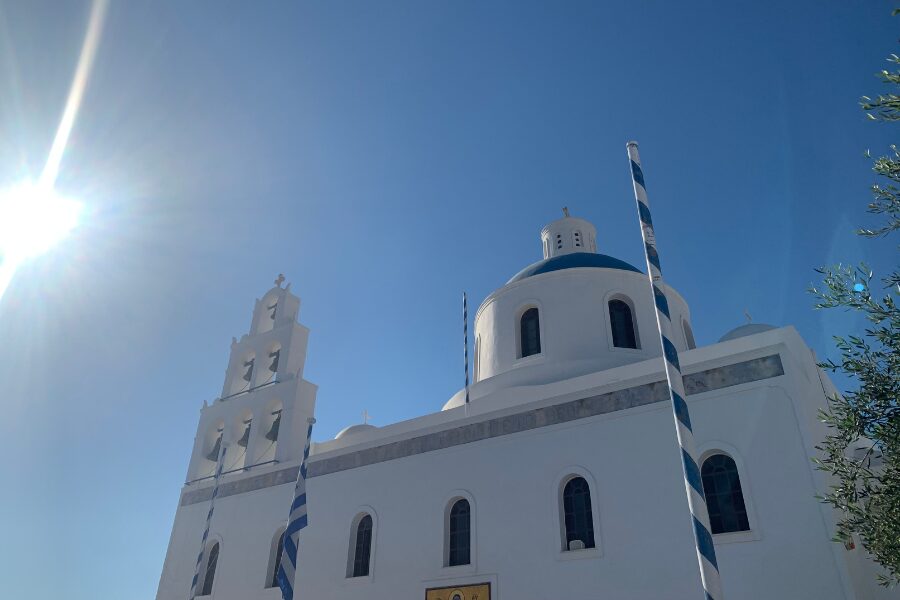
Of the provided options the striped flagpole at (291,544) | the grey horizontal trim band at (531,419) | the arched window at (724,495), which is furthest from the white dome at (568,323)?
the striped flagpole at (291,544)

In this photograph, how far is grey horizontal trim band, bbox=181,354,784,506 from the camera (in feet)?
25.9

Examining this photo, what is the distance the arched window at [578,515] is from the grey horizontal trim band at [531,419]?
95 centimetres

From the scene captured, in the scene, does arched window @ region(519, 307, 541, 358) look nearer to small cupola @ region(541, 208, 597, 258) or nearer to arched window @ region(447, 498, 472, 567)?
small cupola @ region(541, 208, 597, 258)

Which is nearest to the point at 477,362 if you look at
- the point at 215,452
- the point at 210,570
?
the point at 215,452

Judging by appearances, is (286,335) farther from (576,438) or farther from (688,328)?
(688,328)

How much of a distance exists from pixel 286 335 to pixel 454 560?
6774 mm

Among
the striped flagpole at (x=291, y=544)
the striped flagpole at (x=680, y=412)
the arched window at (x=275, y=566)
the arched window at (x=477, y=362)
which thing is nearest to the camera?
the striped flagpole at (x=680, y=412)

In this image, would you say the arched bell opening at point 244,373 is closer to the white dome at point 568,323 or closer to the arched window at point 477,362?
the arched window at point 477,362

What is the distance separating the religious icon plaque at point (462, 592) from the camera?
8.54 m

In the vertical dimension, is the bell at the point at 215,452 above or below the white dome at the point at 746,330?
below

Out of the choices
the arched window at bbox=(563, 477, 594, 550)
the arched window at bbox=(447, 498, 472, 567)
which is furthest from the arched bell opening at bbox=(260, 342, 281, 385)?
the arched window at bbox=(563, 477, 594, 550)

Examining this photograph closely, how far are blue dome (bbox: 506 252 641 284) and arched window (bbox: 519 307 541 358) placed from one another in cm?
89

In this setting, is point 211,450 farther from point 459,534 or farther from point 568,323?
point 568,323

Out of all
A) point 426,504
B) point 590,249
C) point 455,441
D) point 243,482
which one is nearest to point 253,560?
point 243,482
